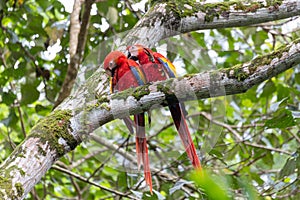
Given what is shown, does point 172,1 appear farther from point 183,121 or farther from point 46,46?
point 46,46

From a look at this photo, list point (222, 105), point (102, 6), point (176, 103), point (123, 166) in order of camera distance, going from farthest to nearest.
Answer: point (102, 6) < point (123, 166) < point (222, 105) < point (176, 103)

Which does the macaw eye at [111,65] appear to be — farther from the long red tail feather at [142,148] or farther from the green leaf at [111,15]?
the green leaf at [111,15]

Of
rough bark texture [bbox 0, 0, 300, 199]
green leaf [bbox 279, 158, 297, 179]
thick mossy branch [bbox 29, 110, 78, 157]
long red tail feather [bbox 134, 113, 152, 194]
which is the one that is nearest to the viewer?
rough bark texture [bbox 0, 0, 300, 199]

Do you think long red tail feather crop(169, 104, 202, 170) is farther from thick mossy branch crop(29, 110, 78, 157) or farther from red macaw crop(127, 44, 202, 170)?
thick mossy branch crop(29, 110, 78, 157)

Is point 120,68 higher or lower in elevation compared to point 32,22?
lower

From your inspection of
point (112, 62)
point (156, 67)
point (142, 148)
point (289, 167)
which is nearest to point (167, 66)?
point (156, 67)

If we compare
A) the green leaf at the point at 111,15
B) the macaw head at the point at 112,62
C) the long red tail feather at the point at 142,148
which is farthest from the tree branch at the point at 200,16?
the green leaf at the point at 111,15

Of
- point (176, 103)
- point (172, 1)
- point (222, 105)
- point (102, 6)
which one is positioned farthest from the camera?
point (102, 6)

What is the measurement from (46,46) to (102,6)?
35 centimetres

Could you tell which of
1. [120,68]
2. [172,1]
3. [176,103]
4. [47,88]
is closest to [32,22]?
[47,88]

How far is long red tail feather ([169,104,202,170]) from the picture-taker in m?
1.18

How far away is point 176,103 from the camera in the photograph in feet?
3.54

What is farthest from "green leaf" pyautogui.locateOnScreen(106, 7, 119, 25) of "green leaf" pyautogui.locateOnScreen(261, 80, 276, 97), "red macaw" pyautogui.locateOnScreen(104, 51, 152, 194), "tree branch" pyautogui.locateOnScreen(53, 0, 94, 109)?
"red macaw" pyautogui.locateOnScreen(104, 51, 152, 194)

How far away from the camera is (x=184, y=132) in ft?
4.09
